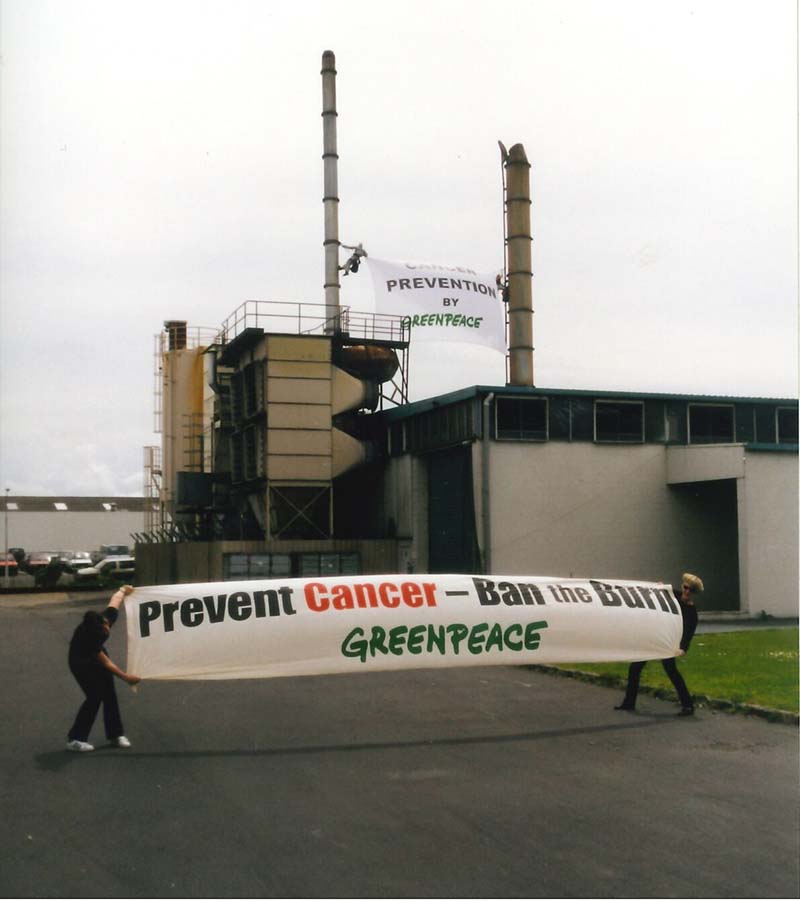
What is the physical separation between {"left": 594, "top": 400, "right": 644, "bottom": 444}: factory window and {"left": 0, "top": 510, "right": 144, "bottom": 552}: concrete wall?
6481 cm

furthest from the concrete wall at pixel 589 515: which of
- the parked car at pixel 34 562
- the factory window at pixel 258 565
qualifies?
the parked car at pixel 34 562

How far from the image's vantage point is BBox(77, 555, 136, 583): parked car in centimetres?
5641

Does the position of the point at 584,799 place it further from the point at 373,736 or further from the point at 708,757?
the point at 373,736

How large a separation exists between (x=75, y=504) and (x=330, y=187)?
7034 cm

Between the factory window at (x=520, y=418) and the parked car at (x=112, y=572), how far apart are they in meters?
27.9

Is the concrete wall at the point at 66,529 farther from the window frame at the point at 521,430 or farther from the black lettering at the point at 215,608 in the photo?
the black lettering at the point at 215,608

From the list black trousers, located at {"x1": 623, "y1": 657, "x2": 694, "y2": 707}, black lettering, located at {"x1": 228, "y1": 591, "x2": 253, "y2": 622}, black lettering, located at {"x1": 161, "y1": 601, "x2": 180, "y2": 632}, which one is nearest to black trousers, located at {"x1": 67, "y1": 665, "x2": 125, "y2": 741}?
black lettering, located at {"x1": 161, "y1": 601, "x2": 180, "y2": 632}

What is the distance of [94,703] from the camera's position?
39.1ft

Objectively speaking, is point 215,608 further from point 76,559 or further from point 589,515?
point 76,559

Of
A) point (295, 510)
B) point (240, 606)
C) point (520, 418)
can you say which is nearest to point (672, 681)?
point (240, 606)

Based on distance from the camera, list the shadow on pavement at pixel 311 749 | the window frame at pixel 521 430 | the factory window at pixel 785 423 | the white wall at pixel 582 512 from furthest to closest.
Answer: the factory window at pixel 785 423
the window frame at pixel 521 430
the white wall at pixel 582 512
the shadow on pavement at pixel 311 749

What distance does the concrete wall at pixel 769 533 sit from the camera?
101 feet

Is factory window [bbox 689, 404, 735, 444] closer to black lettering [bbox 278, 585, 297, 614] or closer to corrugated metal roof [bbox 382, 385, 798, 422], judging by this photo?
corrugated metal roof [bbox 382, 385, 798, 422]

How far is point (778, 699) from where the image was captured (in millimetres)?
14562
